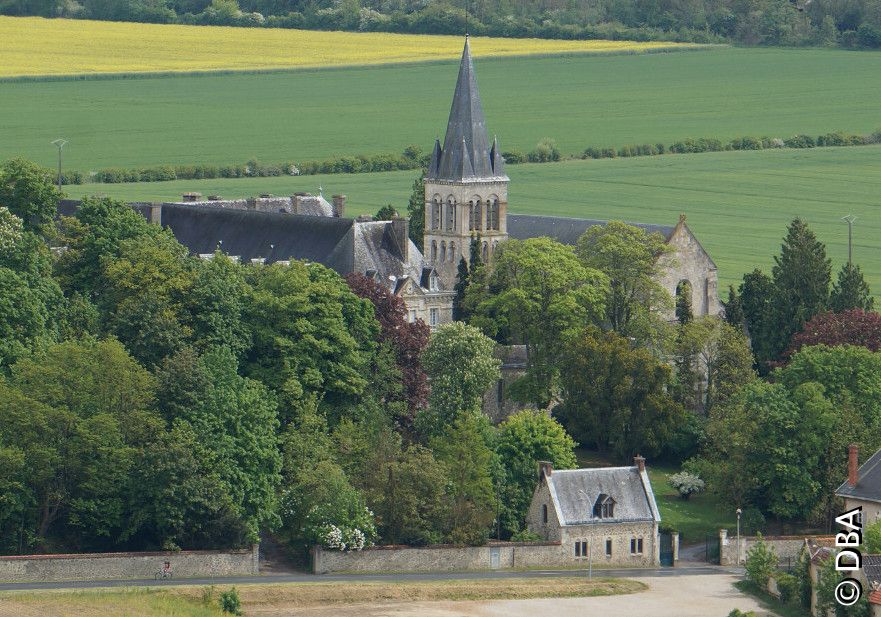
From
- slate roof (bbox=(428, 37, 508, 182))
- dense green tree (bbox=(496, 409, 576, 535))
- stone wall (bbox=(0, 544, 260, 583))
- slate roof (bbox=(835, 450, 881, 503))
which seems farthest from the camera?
slate roof (bbox=(428, 37, 508, 182))

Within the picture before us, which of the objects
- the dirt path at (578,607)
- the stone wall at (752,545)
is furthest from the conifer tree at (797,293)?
the dirt path at (578,607)

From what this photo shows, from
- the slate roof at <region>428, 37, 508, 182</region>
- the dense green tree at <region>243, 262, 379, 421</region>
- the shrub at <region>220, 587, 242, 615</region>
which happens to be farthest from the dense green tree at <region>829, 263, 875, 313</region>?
the shrub at <region>220, 587, 242, 615</region>

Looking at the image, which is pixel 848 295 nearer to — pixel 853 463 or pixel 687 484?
pixel 687 484

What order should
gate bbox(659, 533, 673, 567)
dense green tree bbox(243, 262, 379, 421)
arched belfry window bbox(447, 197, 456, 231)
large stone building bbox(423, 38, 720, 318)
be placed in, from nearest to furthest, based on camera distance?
gate bbox(659, 533, 673, 567) < dense green tree bbox(243, 262, 379, 421) < large stone building bbox(423, 38, 720, 318) < arched belfry window bbox(447, 197, 456, 231)

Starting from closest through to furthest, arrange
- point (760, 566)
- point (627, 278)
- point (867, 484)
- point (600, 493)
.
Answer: point (760, 566) < point (867, 484) < point (600, 493) < point (627, 278)

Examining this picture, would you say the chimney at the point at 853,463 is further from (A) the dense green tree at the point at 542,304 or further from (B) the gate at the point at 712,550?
(A) the dense green tree at the point at 542,304

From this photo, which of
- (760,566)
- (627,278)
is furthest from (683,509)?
(627,278)

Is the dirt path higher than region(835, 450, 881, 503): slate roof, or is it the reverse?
region(835, 450, 881, 503): slate roof

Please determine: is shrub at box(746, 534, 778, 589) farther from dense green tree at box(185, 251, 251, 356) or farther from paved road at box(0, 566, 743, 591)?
dense green tree at box(185, 251, 251, 356)
